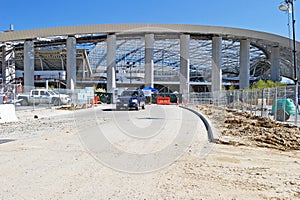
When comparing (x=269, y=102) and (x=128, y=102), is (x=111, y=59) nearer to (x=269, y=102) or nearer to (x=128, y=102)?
(x=128, y=102)

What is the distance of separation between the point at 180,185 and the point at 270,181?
5.33 feet

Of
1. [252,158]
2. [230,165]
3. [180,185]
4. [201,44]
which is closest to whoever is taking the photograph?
[180,185]

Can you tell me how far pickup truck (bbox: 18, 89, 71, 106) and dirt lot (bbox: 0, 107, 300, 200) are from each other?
839 inches

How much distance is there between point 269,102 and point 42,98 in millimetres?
22021

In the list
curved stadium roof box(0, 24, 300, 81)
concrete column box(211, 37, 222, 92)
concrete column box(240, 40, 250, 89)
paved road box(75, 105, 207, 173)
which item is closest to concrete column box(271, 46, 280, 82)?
curved stadium roof box(0, 24, 300, 81)

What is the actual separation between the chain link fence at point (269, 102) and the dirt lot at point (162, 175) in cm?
751

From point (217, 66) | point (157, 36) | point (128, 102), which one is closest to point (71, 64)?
point (157, 36)

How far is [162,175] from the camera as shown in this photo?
17.4 ft

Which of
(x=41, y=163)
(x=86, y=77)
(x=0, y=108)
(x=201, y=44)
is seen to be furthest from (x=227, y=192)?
(x=86, y=77)

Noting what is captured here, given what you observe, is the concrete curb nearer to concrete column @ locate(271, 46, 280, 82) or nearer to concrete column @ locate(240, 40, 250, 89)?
concrete column @ locate(240, 40, 250, 89)

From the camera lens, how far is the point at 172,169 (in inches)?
225

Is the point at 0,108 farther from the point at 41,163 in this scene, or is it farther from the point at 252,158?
the point at 252,158

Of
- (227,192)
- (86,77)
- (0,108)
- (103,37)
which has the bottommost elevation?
(227,192)

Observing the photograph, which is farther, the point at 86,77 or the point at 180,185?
the point at 86,77
